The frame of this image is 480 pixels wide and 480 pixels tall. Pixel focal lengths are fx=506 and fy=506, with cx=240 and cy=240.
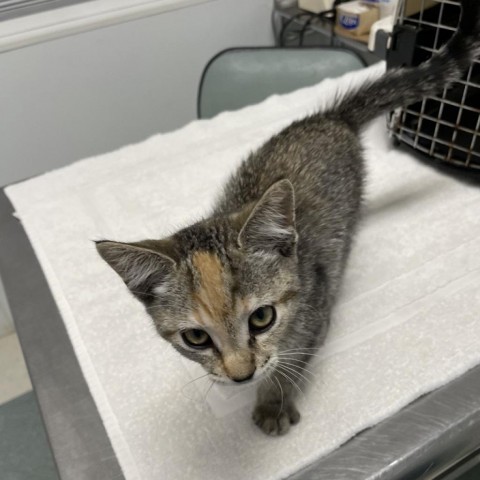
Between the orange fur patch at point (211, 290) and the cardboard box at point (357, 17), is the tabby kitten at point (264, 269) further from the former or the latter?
the cardboard box at point (357, 17)

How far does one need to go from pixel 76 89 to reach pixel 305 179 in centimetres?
109

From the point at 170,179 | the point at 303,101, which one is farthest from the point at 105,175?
the point at 303,101

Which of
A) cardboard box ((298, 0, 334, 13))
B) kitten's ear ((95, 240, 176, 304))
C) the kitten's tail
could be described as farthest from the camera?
cardboard box ((298, 0, 334, 13))

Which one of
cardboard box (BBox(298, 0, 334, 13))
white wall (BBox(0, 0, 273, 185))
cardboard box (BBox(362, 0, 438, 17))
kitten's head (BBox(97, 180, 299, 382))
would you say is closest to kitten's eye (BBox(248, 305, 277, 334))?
kitten's head (BBox(97, 180, 299, 382))

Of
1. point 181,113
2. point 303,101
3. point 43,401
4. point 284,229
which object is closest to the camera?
point 284,229

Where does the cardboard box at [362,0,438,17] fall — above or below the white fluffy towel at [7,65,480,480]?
above

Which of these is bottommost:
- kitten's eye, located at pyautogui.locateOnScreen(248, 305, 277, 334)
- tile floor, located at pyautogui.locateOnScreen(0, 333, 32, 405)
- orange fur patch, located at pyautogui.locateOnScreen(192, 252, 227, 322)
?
tile floor, located at pyautogui.locateOnScreen(0, 333, 32, 405)

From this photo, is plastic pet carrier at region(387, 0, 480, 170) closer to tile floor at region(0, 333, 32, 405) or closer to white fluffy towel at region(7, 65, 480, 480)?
white fluffy towel at region(7, 65, 480, 480)

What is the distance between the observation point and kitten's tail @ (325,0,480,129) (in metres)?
0.92

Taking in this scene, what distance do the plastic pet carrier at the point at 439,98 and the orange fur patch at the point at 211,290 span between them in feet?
2.22

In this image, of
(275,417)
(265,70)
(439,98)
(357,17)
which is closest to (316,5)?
(357,17)

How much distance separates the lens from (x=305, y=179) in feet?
3.01

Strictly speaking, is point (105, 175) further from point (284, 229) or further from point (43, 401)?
point (284, 229)

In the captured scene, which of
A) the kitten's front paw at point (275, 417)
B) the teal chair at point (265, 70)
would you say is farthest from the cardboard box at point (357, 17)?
the kitten's front paw at point (275, 417)
